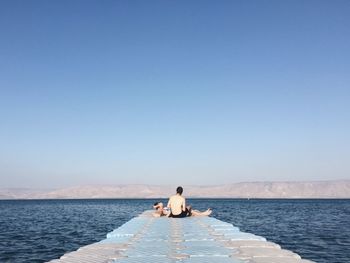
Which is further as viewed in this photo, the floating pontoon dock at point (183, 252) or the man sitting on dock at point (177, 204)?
the man sitting on dock at point (177, 204)

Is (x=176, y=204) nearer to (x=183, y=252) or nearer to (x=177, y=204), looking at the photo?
(x=177, y=204)

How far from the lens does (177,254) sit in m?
7.84

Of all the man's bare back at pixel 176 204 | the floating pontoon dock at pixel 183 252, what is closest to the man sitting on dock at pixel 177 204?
the man's bare back at pixel 176 204

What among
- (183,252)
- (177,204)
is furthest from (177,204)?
(183,252)

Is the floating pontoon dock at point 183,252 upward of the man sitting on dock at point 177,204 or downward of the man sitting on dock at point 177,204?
downward

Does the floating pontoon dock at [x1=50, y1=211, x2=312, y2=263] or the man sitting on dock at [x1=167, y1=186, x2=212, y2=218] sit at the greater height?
the man sitting on dock at [x1=167, y1=186, x2=212, y2=218]

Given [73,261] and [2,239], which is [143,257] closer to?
[73,261]

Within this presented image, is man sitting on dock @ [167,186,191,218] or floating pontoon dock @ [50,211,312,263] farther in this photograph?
man sitting on dock @ [167,186,191,218]

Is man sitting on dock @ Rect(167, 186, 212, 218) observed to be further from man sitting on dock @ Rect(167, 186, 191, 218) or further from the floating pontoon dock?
the floating pontoon dock

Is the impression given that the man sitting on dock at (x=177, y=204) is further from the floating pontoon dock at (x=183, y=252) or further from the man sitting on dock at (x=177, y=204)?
the floating pontoon dock at (x=183, y=252)

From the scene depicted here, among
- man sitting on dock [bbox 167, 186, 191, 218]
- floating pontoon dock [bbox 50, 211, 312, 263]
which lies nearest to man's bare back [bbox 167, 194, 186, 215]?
man sitting on dock [bbox 167, 186, 191, 218]

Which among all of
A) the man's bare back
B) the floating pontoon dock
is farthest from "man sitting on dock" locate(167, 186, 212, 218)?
the floating pontoon dock

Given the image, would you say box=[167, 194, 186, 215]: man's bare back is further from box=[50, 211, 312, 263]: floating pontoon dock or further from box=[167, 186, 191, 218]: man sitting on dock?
box=[50, 211, 312, 263]: floating pontoon dock

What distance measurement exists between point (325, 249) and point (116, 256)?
65.0ft
